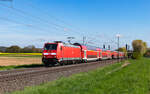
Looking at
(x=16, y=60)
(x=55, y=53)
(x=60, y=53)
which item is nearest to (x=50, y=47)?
(x=55, y=53)

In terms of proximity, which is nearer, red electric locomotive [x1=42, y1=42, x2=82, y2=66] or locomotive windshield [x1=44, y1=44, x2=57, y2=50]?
red electric locomotive [x1=42, y1=42, x2=82, y2=66]

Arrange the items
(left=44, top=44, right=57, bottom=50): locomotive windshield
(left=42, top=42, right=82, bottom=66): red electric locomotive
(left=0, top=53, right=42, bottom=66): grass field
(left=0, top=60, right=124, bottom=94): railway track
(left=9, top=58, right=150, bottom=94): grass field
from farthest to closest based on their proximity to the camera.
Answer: (left=0, top=53, right=42, bottom=66): grass field < (left=44, top=44, right=57, bottom=50): locomotive windshield < (left=42, top=42, right=82, bottom=66): red electric locomotive < (left=0, top=60, right=124, bottom=94): railway track < (left=9, top=58, right=150, bottom=94): grass field

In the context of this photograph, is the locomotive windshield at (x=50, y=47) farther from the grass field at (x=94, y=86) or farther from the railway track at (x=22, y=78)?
the grass field at (x=94, y=86)

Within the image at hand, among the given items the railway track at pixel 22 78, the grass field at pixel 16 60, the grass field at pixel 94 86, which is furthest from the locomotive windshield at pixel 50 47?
the grass field at pixel 94 86

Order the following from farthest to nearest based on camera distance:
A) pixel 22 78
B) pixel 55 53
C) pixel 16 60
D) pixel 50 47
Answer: pixel 16 60 → pixel 50 47 → pixel 55 53 → pixel 22 78

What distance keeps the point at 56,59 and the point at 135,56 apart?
47108 mm

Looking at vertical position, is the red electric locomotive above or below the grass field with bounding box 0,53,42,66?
above

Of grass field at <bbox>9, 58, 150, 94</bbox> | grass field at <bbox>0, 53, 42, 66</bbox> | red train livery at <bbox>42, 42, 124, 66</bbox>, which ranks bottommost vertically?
grass field at <bbox>9, 58, 150, 94</bbox>

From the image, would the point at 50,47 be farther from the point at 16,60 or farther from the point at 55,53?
the point at 16,60

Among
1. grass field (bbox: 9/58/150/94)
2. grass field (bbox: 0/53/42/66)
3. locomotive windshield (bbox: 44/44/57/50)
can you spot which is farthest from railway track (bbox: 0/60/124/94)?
grass field (bbox: 0/53/42/66)

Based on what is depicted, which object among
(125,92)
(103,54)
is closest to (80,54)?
(103,54)

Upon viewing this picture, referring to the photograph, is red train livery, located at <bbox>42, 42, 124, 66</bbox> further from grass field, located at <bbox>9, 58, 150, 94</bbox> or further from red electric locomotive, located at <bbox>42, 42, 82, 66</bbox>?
grass field, located at <bbox>9, 58, 150, 94</bbox>

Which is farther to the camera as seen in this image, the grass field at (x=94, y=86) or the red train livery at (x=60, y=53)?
the red train livery at (x=60, y=53)

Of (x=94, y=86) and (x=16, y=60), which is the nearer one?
(x=94, y=86)
